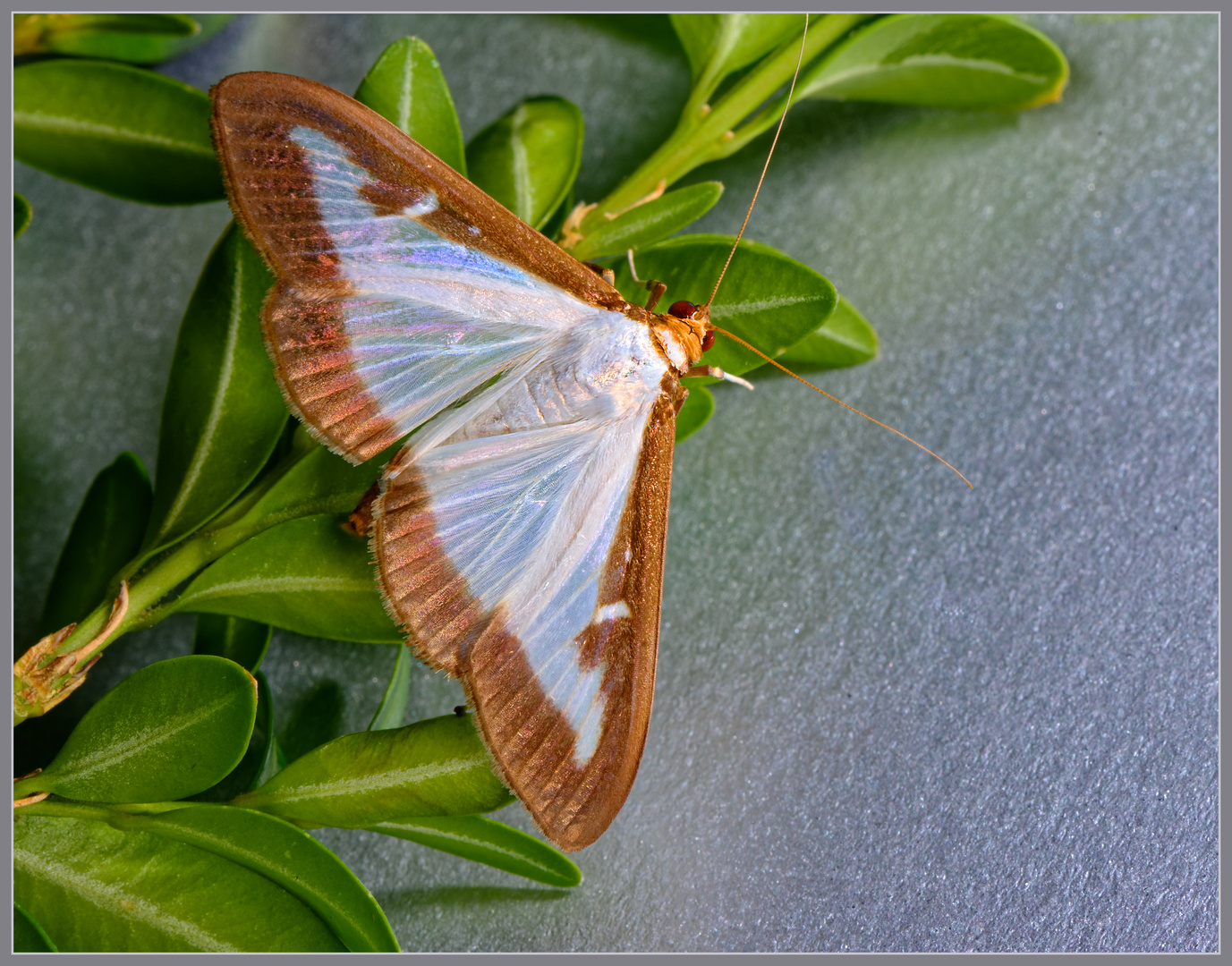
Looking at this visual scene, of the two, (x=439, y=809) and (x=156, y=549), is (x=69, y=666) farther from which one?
(x=439, y=809)

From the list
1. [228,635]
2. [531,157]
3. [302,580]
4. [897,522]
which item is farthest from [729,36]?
[228,635]

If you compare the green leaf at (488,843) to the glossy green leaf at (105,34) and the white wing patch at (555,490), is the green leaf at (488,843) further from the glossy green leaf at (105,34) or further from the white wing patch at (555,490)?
the glossy green leaf at (105,34)

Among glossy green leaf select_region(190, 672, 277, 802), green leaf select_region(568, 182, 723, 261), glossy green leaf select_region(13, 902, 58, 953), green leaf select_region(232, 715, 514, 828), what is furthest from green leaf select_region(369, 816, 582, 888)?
green leaf select_region(568, 182, 723, 261)

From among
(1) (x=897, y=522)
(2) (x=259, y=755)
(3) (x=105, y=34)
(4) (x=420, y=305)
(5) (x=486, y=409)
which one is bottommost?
(1) (x=897, y=522)

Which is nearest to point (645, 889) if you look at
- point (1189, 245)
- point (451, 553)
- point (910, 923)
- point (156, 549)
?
point (910, 923)

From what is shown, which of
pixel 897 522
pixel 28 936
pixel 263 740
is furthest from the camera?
pixel 897 522

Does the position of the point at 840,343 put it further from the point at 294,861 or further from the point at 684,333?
the point at 294,861

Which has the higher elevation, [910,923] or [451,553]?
[451,553]
